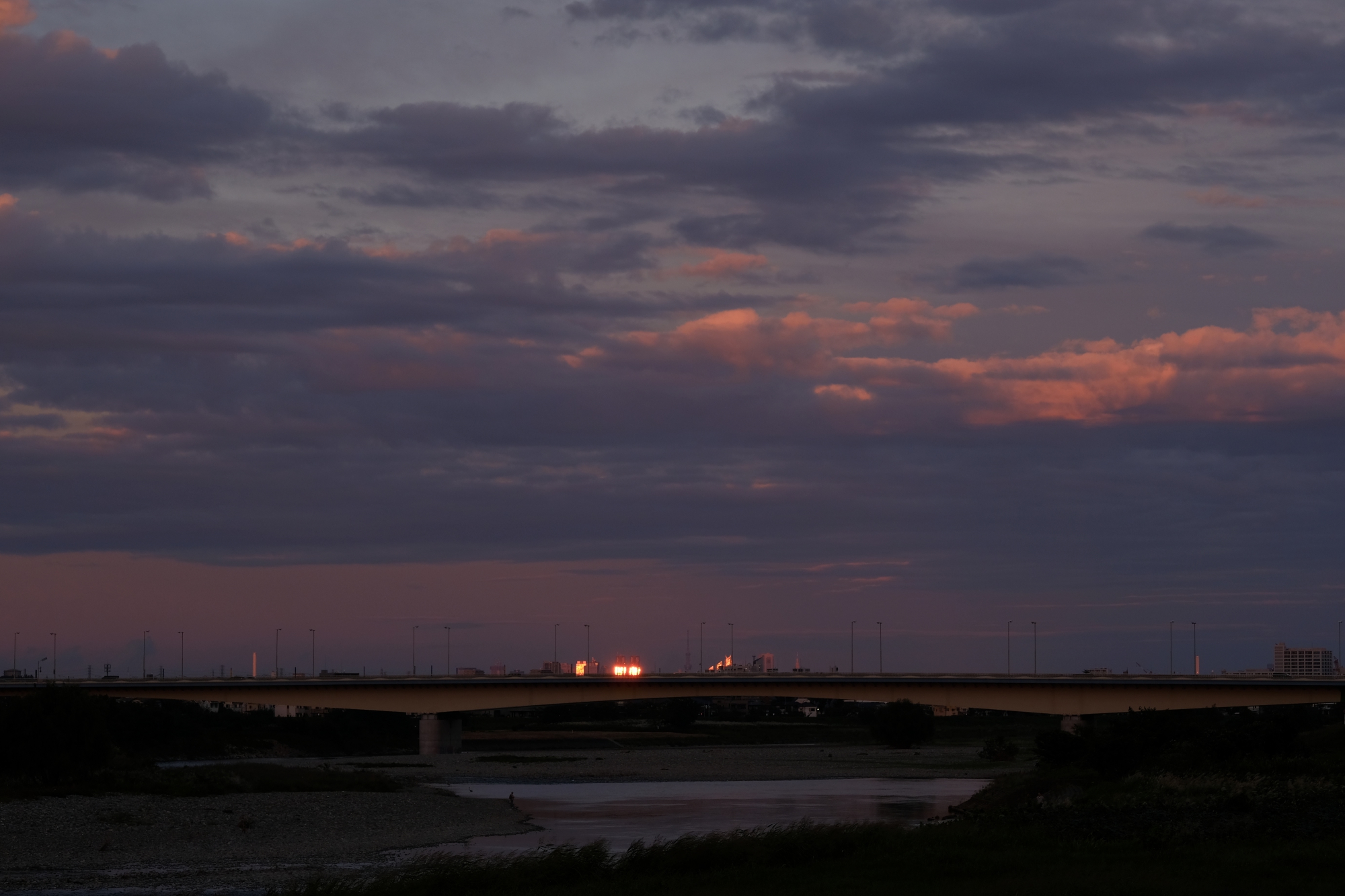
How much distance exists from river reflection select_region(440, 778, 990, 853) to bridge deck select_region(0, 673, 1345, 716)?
30.4 metres

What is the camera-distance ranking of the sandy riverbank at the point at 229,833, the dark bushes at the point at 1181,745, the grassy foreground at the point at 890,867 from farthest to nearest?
1. the dark bushes at the point at 1181,745
2. the sandy riverbank at the point at 229,833
3. the grassy foreground at the point at 890,867

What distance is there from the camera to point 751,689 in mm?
143500

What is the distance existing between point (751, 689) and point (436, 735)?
30.5m

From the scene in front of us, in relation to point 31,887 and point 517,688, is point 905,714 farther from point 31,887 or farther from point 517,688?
point 31,887

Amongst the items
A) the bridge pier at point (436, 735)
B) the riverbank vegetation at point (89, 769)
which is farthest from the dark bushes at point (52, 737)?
the bridge pier at point (436, 735)

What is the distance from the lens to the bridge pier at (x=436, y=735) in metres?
137

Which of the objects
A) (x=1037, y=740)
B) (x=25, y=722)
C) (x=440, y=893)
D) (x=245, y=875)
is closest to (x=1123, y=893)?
(x=440, y=893)

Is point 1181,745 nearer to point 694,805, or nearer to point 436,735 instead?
point 694,805

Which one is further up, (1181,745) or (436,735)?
(1181,745)

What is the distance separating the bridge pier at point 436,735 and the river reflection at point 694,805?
39812 millimetres

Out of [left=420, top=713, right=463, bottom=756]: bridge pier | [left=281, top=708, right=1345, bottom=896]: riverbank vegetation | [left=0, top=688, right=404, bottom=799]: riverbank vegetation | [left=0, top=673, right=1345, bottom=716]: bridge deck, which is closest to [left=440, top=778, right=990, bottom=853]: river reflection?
[left=0, top=688, right=404, bottom=799]: riverbank vegetation

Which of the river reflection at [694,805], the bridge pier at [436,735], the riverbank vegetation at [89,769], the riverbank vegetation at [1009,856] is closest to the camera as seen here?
the riverbank vegetation at [1009,856]

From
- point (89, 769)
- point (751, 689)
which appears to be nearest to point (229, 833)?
point (89, 769)

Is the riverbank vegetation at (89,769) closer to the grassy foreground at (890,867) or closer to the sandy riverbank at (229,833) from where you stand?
the sandy riverbank at (229,833)
